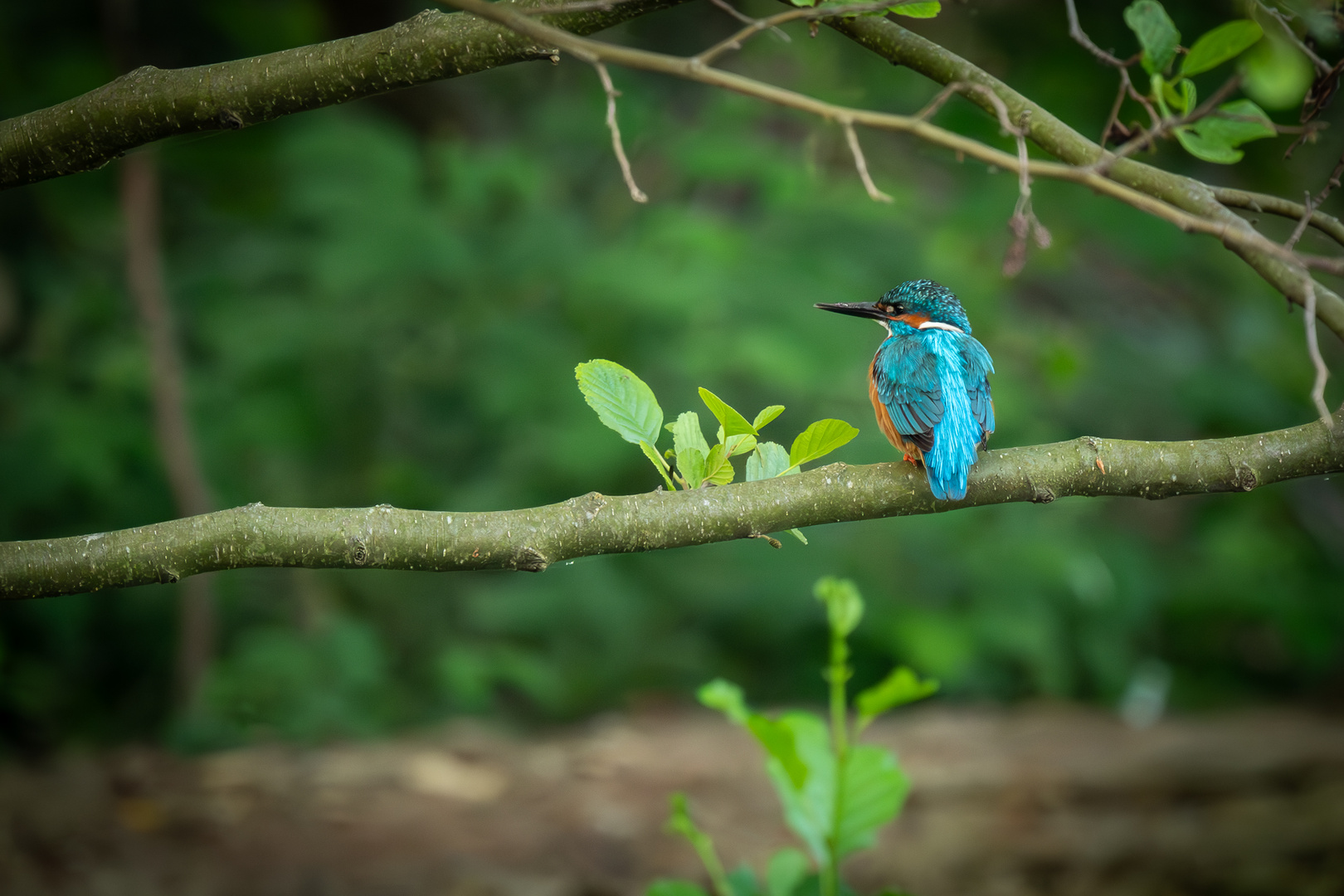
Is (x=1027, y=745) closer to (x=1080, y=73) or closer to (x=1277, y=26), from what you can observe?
(x=1080, y=73)

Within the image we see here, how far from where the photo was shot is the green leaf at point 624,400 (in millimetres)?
1379

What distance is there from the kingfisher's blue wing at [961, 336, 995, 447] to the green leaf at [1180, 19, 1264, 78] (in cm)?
76

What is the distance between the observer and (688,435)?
4.48ft

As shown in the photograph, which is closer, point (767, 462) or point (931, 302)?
point (767, 462)

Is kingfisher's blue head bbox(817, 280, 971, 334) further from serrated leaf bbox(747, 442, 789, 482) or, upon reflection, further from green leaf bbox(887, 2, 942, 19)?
green leaf bbox(887, 2, 942, 19)

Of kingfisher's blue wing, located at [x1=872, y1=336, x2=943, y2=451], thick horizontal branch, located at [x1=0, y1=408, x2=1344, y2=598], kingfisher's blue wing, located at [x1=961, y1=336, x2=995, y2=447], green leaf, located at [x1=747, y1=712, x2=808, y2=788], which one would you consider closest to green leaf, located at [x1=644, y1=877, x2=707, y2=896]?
green leaf, located at [x1=747, y1=712, x2=808, y2=788]

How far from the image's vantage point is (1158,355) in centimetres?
496

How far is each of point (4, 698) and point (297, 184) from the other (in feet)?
7.19

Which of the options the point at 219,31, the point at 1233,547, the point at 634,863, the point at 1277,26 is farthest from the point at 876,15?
the point at 1233,547

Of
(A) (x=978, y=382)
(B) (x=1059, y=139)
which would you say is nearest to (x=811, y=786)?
(A) (x=978, y=382)

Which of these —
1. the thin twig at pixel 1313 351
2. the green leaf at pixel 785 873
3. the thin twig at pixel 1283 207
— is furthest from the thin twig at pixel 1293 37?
the green leaf at pixel 785 873

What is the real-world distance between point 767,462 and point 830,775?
0.54 m

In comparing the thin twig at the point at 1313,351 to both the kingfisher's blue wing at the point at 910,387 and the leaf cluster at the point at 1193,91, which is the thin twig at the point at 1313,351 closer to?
the leaf cluster at the point at 1193,91

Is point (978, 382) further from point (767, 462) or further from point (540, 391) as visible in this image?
point (540, 391)
